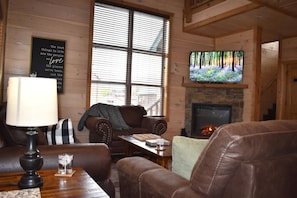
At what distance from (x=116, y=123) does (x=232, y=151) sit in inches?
136

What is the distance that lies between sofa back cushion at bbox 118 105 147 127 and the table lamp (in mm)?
3366

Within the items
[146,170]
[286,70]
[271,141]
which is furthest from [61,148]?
[286,70]

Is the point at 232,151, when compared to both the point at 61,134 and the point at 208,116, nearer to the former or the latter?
the point at 61,134

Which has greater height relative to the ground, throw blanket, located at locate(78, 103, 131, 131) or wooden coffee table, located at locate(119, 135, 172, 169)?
throw blanket, located at locate(78, 103, 131, 131)

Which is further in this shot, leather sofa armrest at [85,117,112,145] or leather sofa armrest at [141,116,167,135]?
leather sofa armrest at [141,116,167,135]

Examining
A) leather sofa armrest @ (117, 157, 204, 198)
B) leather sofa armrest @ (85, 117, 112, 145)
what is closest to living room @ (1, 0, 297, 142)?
leather sofa armrest @ (85, 117, 112, 145)

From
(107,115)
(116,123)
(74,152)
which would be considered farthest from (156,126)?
(74,152)

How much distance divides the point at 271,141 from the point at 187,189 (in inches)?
17.8

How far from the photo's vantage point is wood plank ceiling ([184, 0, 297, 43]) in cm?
401

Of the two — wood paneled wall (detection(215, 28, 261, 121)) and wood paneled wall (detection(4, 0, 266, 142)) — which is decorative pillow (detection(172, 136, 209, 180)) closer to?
wood paneled wall (detection(4, 0, 266, 142))

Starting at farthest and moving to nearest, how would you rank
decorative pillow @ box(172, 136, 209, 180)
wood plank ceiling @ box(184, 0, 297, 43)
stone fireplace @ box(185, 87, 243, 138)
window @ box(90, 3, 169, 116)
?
stone fireplace @ box(185, 87, 243, 138) < window @ box(90, 3, 169, 116) < wood plank ceiling @ box(184, 0, 297, 43) < decorative pillow @ box(172, 136, 209, 180)

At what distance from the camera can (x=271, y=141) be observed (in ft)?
3.63

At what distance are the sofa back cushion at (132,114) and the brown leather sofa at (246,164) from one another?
347 cm

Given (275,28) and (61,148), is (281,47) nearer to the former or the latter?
(275,28)
